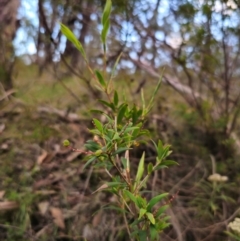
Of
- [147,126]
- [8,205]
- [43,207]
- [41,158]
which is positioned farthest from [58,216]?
[147,126]

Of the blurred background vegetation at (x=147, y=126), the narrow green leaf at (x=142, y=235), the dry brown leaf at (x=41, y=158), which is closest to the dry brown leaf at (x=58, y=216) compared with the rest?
the blurred background vegetation at (x=147, y=126)

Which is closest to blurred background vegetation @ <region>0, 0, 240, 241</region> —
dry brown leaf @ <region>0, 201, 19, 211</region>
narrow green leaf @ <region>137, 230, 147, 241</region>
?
dry brown leaf @ <region>0, 201, 19, 211</region>

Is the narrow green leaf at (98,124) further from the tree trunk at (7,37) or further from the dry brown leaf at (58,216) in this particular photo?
the tree trunk at (7,37)

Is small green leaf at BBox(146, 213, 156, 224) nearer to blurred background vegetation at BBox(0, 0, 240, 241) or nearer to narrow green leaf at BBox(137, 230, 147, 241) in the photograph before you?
narrow green leaf at BBox(137, 230, 147, 241)

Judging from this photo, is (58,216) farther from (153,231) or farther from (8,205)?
(153,231)

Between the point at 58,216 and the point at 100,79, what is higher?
the point at 100,79

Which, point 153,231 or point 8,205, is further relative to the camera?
point 8,205

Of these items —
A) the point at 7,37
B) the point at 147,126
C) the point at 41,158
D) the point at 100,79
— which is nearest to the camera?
the point at 100,79

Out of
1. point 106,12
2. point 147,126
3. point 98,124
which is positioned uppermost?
point 106,12

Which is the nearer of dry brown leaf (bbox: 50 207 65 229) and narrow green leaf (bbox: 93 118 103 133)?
narrow green leaf (bbox: 93 118 103 133)
